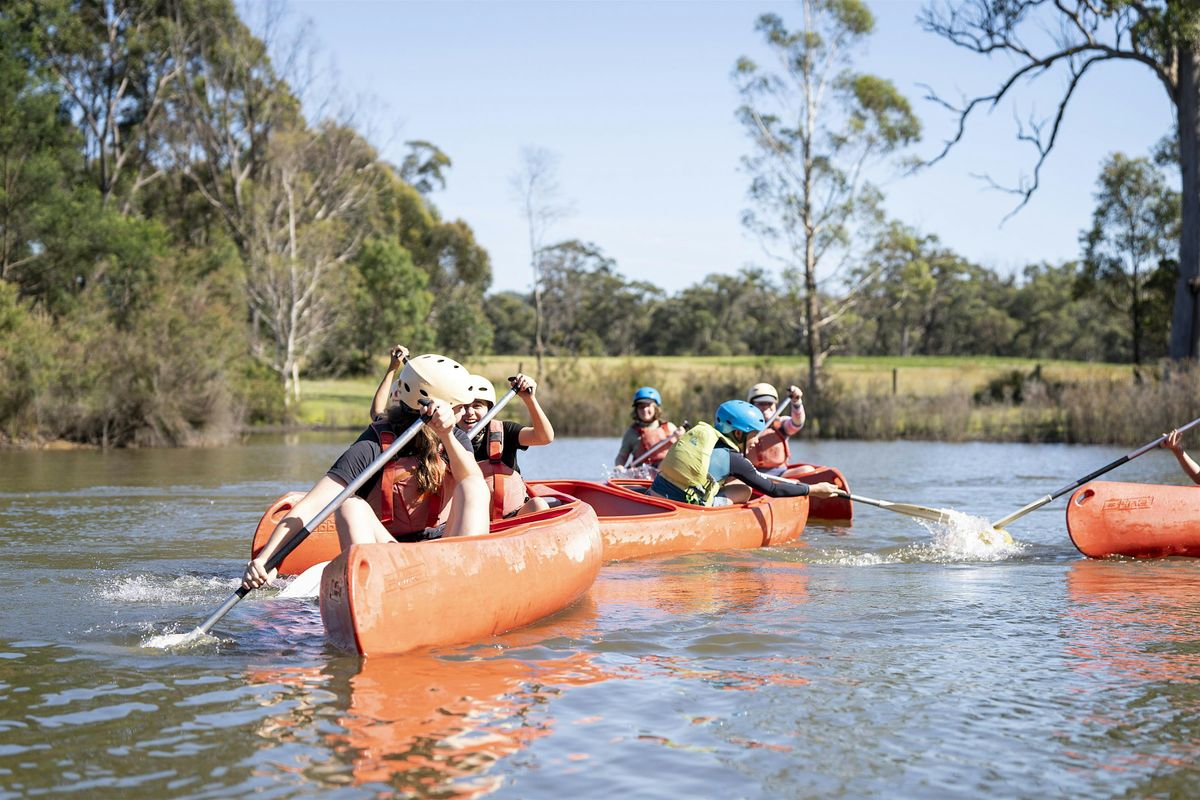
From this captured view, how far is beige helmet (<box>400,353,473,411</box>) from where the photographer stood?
5.94 metres

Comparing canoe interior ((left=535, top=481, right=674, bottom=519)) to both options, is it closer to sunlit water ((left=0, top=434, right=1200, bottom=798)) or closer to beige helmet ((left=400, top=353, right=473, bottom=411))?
sunlit water ((left=0, top=434, right=1200, bottom=798))

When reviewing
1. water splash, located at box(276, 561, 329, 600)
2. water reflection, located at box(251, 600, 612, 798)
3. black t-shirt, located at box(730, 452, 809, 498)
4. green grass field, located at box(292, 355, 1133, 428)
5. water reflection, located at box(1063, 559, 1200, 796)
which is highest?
green grass field, located at box(292, 355, 1133, 428)

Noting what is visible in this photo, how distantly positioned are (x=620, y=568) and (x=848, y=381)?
30136 millimetres

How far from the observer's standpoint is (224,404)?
26.5 metres

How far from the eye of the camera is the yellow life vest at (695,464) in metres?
9.68

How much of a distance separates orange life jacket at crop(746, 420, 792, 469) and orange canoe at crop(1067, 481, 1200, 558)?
3.61 metres

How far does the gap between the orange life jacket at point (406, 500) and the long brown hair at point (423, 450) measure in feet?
0.18

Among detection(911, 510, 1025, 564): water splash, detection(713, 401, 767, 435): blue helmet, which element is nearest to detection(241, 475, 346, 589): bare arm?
detection(713, 401, 767, 435): blue helmet

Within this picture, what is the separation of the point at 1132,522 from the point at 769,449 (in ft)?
12.9

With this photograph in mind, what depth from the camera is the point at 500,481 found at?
25.7 feet

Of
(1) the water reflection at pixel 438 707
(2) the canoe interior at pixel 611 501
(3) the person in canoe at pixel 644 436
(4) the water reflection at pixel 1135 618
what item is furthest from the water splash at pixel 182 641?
(3) the person in canoe at pixel 644 436

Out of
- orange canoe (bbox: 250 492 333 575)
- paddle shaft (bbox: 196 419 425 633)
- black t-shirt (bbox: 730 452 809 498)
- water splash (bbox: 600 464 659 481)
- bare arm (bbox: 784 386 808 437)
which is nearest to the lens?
paddle shaft (bbox: 196 419 425 633)

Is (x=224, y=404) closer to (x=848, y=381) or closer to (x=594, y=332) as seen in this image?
(x=848, y=381)

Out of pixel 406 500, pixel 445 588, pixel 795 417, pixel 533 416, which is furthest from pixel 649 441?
pixel 445 588
